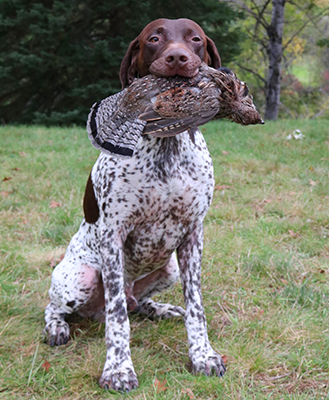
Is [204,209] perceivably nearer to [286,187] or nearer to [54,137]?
[286,187]

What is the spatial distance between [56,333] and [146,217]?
3.07 feet

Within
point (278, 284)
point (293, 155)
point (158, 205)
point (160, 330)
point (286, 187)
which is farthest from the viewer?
point (293, 155)

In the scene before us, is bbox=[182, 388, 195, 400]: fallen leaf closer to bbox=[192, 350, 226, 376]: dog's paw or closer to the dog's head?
bbox=[192, 350, 226, 376]: dog's paw

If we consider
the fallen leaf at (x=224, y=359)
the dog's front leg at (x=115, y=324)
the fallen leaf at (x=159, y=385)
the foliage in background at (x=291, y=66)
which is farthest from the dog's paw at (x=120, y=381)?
the foliage in background at (x=291, y=66)

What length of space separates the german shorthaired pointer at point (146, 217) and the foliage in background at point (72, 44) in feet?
27.3

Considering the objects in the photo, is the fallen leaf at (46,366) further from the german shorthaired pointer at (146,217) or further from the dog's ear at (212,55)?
the dog's ear at (212,55)

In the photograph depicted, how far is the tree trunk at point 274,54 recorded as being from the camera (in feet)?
39.8

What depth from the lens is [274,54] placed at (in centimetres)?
1231

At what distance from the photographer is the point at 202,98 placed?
2037 mm

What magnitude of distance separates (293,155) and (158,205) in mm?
4702

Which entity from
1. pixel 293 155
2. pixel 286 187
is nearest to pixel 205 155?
pixel 286 187

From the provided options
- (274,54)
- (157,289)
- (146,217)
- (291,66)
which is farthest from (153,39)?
(291,66)

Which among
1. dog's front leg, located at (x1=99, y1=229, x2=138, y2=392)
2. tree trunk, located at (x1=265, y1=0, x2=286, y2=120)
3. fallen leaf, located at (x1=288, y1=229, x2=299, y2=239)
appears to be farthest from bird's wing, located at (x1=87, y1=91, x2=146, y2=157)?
tree trunk, located at (x1=265, y1=0, x2=286, y2=120)

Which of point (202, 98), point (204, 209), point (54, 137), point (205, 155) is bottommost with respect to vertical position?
point (54, 137)
